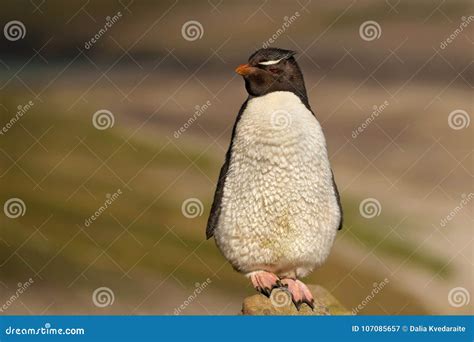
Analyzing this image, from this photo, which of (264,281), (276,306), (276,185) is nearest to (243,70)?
(276,185)

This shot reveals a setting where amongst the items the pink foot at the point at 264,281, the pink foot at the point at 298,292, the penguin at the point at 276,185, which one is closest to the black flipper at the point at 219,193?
the penguin at the point at 276,185

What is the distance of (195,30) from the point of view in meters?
4.97

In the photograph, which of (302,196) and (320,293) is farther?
(320,293)

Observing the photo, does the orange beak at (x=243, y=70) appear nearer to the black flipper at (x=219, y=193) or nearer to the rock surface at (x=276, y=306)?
the black flipper at (x=219, y=193)

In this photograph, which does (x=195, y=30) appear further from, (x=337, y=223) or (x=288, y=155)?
(x=337, y=223)

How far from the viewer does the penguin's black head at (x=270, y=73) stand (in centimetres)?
451

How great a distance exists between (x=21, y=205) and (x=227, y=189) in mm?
1211

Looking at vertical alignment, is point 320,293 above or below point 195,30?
below

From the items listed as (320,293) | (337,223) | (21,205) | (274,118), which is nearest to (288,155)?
(274,118)

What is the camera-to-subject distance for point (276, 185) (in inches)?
176

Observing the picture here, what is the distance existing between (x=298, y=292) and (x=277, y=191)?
1.79 feet

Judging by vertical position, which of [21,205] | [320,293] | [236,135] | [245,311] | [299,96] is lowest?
[21,205]

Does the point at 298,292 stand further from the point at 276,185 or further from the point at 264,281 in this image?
the point at 276,185

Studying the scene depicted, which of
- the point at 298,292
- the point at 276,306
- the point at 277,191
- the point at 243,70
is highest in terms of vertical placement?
the point at 243,70
